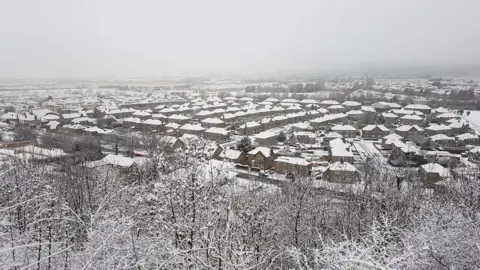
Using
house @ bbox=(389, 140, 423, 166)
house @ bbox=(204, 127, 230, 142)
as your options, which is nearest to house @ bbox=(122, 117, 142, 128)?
house @ bbox=(204, 127, 230, 142)

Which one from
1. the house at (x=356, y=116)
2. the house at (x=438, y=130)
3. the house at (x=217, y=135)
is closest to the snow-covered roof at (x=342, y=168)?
the house at (x=217, y=135)

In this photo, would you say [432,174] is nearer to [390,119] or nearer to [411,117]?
[390,119]

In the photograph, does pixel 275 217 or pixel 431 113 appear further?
pixel 431 113

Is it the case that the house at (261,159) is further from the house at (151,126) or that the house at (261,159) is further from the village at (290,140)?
the house at (151,126)

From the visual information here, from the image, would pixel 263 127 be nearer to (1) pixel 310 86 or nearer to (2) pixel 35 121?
(2) pixel 35 121

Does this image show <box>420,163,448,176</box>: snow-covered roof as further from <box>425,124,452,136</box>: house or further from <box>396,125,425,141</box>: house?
<box>425,124,452,136</box>: house

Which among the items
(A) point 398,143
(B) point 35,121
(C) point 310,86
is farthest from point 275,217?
(C) point 310,86

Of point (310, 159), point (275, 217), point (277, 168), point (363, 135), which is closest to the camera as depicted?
point (275, 217)
